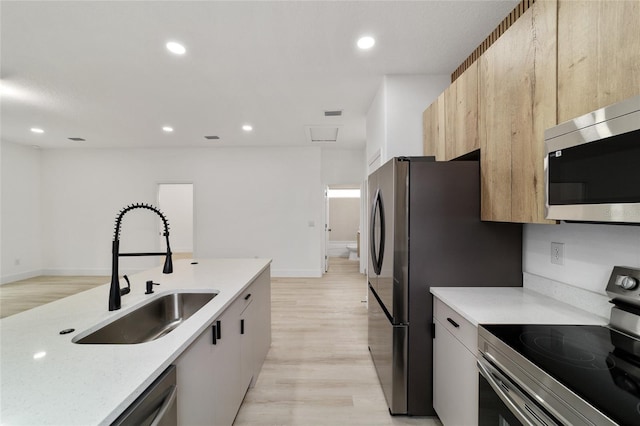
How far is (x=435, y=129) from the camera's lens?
235 centimetres

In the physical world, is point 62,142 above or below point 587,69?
above

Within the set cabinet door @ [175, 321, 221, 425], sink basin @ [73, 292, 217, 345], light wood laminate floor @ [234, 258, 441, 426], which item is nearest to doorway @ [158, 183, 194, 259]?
Result: light wood laminate floor @ [234, 258, 441, 426]

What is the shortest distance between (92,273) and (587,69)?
788 centimetres

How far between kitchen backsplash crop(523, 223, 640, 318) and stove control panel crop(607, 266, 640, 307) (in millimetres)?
60

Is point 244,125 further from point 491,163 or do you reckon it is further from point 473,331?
point 473,331

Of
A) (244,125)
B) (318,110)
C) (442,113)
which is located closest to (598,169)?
(442,113)

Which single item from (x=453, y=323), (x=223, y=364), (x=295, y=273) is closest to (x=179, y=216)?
(x=295, y=273)

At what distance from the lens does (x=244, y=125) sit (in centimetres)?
430

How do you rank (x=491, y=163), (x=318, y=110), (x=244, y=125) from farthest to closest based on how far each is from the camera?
(x=244, y=125)
(x=318, y=110)
(x=491, y=163)

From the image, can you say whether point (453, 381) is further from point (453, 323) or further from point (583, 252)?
point (583, 252)

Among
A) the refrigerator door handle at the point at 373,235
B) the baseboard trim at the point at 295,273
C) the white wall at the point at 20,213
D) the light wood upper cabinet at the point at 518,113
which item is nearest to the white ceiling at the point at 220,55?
the light wood upper cabinet at the point at 518,113

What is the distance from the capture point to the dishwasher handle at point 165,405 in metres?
0.85

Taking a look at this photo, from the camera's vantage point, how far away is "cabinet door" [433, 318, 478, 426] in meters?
1.32

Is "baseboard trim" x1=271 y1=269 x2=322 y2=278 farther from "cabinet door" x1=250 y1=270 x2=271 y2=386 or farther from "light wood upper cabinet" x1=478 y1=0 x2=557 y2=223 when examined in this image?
"light wood upper cabinet" x1=478 y1=0 x2=557 y2=223
